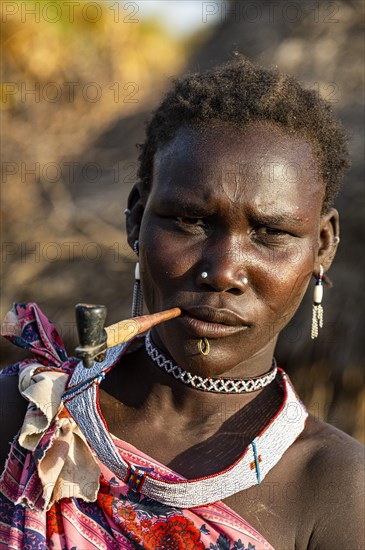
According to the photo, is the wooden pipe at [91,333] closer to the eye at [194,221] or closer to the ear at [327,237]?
the eye at [194,221]

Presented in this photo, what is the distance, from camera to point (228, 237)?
1684mm

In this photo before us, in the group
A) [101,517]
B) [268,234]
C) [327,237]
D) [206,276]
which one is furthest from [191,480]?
[327,237]

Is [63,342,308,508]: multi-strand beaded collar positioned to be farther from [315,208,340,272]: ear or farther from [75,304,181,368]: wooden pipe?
[75,304,181,368]: wooden pipe

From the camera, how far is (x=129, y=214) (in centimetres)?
197

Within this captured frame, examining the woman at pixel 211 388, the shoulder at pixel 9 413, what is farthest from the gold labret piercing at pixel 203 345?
the shoulder at pixel 9 413

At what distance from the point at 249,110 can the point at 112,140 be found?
2922 mm

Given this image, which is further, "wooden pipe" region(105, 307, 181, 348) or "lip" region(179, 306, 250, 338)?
"lip" region(179, 306, 250, 338)

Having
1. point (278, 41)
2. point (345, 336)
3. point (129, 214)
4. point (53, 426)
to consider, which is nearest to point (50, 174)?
point (278, 41)

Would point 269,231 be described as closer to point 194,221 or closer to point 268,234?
point 268,234

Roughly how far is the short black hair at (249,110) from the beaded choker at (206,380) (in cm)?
39

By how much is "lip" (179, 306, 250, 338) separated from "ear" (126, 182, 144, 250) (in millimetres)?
326

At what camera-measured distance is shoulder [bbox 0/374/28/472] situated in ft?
Answer: 6.19

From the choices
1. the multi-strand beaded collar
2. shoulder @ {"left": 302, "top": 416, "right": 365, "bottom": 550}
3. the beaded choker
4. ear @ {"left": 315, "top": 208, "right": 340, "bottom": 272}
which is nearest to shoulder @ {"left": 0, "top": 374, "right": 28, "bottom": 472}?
the multi-strand beaded collar

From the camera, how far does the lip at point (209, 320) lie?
1659mm
